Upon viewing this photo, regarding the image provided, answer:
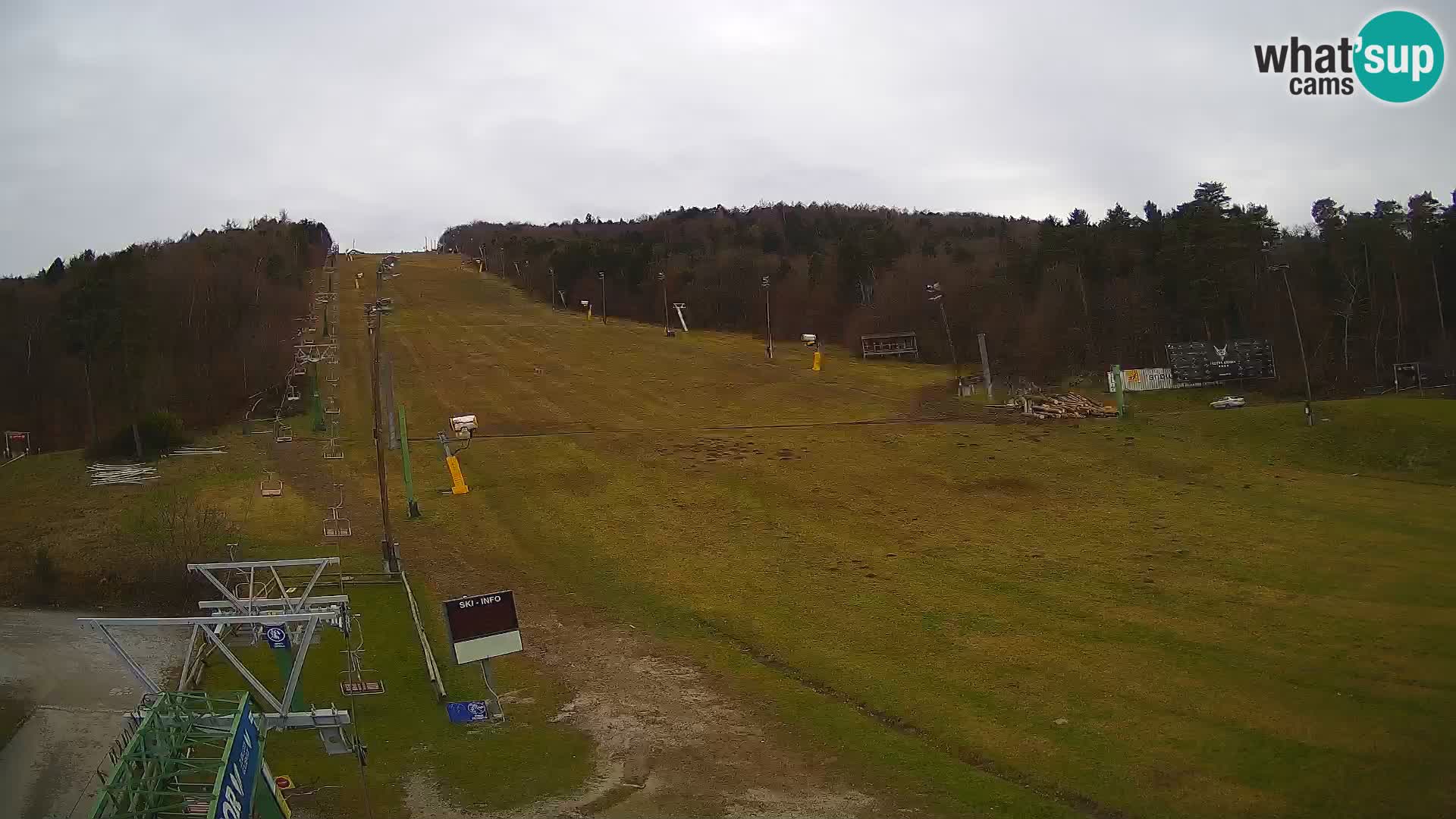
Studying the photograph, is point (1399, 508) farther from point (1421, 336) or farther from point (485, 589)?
point (1421, 336)

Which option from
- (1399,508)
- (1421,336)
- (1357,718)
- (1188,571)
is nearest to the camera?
(1357,718)

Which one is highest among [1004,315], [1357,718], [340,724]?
[1004,315]

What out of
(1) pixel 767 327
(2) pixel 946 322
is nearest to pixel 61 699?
(2) pixel 946 322

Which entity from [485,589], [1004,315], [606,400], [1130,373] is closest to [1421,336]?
[1130,373]

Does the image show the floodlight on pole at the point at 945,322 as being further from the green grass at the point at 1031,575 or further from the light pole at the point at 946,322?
the green grass at the point at 1031,575

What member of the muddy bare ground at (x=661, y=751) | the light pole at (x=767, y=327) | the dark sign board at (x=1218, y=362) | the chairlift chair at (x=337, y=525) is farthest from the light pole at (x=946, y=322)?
the muddy bare ground at (x=661, y=751)

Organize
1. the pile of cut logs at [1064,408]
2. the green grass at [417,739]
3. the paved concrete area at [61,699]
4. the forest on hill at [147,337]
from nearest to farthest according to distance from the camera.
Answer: the green grass at [417,739] < the paved concrete area at [61,699] < the pile of cut logs at [1064,408] < the forest on hill at [147,337]

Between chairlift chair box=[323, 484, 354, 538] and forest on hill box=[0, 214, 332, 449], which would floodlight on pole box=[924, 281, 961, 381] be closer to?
chairlift chair box=[323, 484, 354, 538]

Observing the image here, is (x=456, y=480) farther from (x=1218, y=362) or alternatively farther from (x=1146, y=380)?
(x=1218, y=362)
